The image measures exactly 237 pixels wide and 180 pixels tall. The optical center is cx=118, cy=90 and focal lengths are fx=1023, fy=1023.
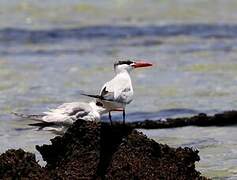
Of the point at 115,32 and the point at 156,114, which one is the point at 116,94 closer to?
the point at 156,114

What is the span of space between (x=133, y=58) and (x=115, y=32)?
3.41m

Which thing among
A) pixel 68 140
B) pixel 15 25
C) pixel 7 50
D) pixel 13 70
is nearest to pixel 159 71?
pixel 13 70

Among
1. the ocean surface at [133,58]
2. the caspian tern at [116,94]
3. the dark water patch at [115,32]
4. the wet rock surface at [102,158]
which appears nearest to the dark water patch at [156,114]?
the ocean surface at [133,58]

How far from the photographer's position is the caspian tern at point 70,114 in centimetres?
864

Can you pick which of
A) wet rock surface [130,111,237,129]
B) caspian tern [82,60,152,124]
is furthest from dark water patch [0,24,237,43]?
caspian tern [82,60,152,124]

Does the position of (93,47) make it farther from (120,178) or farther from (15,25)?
(120,178)

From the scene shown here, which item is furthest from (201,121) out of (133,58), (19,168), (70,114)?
(133,58)

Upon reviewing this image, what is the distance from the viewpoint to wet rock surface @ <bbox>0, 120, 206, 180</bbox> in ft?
24.9

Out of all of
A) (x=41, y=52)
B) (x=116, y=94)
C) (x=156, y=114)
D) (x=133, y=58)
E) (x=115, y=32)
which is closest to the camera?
(x=116, y=94)

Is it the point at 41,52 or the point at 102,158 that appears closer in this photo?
the point at 102,158

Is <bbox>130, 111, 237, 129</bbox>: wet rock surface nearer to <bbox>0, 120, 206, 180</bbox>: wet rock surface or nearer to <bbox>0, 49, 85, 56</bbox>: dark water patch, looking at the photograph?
<bbox>0, 120, 206, 180</bbox>: wet rock surface

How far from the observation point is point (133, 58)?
1823cm

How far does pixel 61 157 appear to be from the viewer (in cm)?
791

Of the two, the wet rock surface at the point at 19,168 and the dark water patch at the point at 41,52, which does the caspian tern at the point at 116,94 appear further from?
the dark water patch at the point at 41,52
